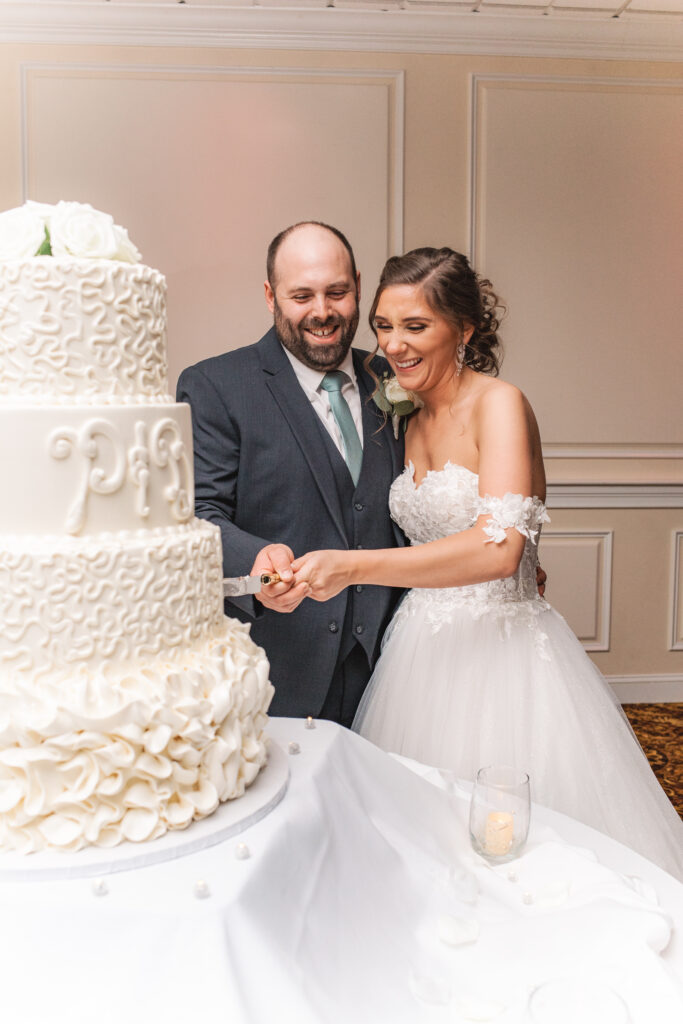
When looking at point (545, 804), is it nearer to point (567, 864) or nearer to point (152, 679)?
point (567, 864)

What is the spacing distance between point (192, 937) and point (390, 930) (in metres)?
0.42

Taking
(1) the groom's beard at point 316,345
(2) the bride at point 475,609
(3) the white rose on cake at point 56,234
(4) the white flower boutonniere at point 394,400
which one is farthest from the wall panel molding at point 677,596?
(3) the white rose on cake at point 56,234

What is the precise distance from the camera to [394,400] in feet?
9.16

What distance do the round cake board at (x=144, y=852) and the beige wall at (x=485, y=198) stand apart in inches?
156

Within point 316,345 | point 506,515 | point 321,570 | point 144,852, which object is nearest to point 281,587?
point 321,570

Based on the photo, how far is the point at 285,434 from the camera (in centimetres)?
272

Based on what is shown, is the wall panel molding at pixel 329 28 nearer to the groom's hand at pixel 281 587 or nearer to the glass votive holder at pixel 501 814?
the groom's hand at pixel 281 587

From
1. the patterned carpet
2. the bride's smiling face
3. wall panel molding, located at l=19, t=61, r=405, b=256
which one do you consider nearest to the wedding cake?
the bride's smiling face

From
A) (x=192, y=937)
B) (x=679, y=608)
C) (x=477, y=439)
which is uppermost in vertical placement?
(x=477, y=439)

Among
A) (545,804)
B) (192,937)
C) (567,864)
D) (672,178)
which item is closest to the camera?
(192,937)

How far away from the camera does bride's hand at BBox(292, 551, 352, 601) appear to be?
210 centimetres

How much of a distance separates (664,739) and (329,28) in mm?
4418

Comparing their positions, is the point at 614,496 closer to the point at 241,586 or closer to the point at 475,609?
the point at 475,609

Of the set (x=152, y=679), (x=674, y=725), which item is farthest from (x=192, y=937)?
(x=674, y=725)
